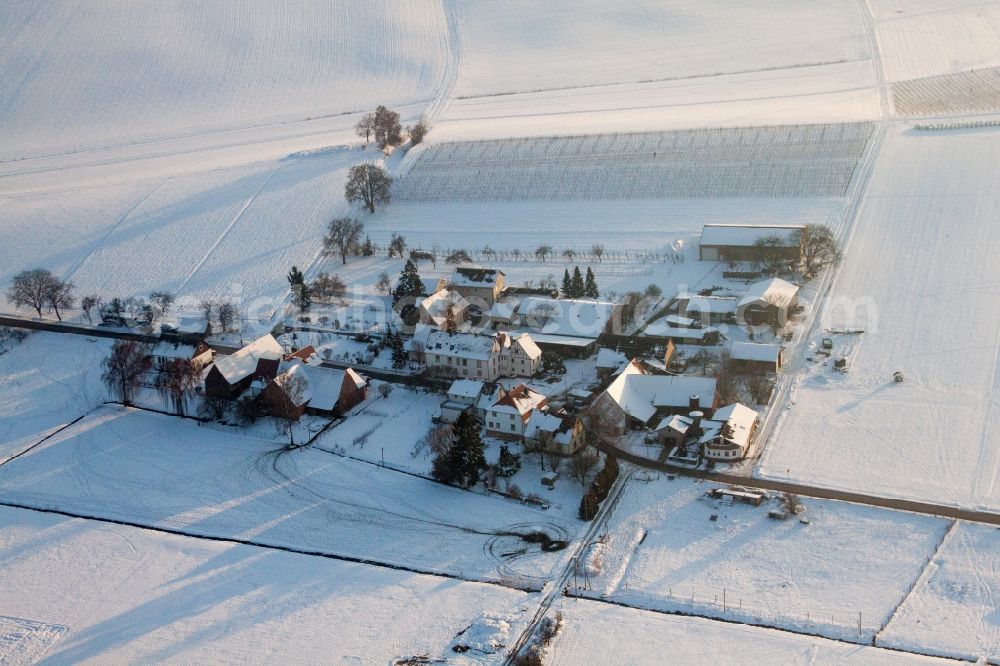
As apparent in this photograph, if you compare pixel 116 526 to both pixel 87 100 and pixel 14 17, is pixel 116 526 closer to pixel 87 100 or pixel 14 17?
pixel 87 100

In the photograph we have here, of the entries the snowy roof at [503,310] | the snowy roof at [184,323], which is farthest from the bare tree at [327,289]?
the snowy roof at [503,310]

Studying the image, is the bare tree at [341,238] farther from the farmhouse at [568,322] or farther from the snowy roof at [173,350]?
the snowy roof at [173,350]

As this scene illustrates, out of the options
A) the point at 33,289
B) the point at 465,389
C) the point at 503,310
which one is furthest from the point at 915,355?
the point at 33,289

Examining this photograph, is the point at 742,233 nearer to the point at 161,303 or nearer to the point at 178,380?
the point at 178,380

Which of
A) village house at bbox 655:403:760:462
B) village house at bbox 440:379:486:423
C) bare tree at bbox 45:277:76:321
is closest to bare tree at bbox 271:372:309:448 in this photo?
village house at bbox 440:379:486:423

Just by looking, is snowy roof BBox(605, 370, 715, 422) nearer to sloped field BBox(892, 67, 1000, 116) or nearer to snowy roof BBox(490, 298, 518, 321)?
snowy roof BBox(490, 298, 518, 321)

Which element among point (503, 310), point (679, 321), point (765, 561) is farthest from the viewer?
point (503, 310)
